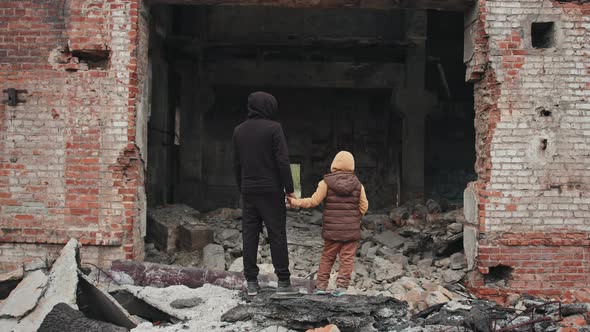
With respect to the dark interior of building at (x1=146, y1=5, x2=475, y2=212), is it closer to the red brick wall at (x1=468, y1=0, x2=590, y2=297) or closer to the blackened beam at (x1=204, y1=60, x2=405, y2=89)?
the blackened beam at (x1=204, y1=60, x2=405, y2=89)

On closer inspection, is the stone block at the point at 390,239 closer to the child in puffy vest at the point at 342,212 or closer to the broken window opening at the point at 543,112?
the child in puffy vest at the point at 342,212

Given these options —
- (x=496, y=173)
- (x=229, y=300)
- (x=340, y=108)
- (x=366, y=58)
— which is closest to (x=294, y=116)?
(x=340, y=108)

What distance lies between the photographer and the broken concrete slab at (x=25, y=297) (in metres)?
4.40

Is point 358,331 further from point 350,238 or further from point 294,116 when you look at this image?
point 294,116

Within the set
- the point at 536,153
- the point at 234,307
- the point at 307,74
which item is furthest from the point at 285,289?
the point at 307,74

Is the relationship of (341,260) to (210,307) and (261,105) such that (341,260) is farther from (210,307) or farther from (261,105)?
(261,105)

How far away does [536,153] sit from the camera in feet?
19.2

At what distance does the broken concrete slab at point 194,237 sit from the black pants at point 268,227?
3.06m

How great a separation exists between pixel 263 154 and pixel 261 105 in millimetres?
436

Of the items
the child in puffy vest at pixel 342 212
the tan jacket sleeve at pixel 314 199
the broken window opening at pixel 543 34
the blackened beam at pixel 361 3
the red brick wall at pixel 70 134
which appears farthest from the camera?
the blackened beam at pixel 361 3

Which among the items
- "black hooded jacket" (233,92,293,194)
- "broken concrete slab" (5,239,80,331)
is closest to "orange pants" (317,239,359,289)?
"black hooded jacket" (233,92,293,194)

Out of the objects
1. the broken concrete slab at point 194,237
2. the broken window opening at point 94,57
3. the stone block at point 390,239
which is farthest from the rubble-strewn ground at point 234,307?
the broken window opening at point 94,57

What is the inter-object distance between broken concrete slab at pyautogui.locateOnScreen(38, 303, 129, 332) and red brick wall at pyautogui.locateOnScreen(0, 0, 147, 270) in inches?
61.8

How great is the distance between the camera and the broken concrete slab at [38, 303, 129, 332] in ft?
13.6
